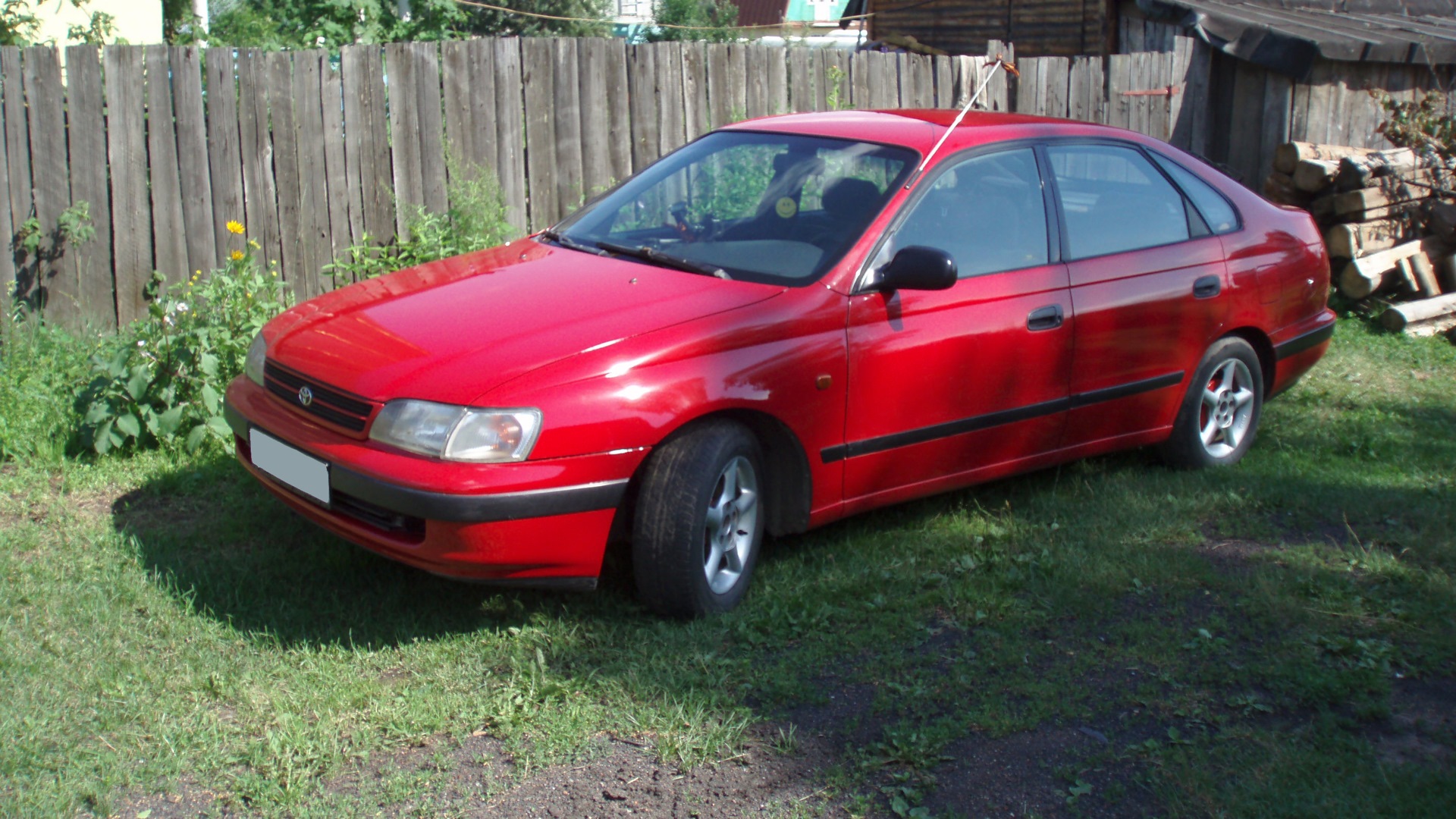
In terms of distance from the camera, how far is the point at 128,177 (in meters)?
6.70

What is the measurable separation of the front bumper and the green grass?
1.04ft

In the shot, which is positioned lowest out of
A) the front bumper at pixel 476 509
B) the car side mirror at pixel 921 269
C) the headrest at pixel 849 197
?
the front bumper at pixel 476 509

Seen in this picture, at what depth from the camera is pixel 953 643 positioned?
4070mm

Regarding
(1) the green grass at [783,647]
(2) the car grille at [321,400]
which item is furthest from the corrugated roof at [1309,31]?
(2) the car grille at [321,400]

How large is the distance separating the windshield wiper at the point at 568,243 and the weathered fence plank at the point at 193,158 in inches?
105

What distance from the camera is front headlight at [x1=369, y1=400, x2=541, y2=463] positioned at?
3648 millimetres

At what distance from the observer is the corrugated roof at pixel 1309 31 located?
10438 millimetres

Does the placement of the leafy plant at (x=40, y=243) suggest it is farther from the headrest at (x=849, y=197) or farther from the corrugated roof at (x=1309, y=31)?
the corrugated roof at (x=1309, y=31)

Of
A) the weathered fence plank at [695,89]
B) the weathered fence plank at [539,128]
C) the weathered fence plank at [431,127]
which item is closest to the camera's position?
the weathered fence plank at [431,127]

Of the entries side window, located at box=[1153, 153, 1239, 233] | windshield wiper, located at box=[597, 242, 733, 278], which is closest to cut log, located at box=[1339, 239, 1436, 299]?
side window, located at box=[1153, 153, 1239, 233]

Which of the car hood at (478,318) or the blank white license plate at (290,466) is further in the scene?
the blank white license plate at (290,466)

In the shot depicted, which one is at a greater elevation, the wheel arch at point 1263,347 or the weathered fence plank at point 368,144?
the weathered fence plank at point 368,144

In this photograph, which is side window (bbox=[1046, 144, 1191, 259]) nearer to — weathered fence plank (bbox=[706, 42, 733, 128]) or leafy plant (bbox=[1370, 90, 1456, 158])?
weathered fence plank (bbox=[706, 42, 733, 128])

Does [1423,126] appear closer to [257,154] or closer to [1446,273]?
[1446,273]
